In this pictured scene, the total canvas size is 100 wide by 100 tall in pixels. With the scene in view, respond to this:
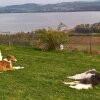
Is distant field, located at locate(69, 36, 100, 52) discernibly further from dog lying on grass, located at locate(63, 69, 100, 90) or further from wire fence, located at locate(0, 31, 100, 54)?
dog lying on grass, located at locate(63, 69, 100, 90)

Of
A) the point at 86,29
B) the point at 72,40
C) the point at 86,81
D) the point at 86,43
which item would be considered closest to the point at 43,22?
the point at 86,29

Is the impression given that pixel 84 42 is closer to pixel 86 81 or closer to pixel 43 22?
pixel 86 81

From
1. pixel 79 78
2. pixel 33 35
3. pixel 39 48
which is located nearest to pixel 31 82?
pixel 79 78

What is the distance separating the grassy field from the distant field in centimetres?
551

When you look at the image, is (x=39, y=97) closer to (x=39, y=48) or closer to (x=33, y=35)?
(x=39, y=48)

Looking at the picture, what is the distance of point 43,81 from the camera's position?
11.2 meters

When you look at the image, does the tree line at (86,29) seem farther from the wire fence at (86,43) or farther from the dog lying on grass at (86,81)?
the dog lying on grass at (86,81)

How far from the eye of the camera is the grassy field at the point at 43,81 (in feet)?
31.6

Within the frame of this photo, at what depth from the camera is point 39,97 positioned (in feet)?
31.1

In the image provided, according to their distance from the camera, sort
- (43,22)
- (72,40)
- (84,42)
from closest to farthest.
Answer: (72,40)
(84,42)
(43,22)

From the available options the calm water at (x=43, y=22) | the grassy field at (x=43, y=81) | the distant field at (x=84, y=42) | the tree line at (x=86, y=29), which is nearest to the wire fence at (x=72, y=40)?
the distant field at (x=84, y=42)

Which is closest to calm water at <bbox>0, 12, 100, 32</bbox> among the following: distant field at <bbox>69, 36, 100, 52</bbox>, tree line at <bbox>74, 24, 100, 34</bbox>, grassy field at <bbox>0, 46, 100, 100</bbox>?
tree line at <bbox>74, 24, 100, 34</bbox>

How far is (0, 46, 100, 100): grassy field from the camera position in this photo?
31.6 ft

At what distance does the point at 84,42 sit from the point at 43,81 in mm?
11882
